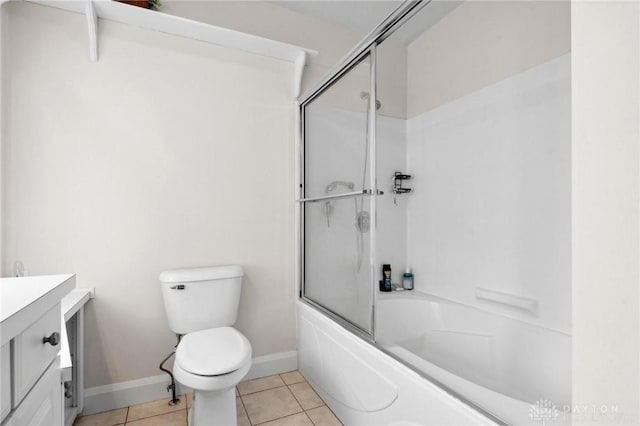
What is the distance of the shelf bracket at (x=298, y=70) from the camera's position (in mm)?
2180

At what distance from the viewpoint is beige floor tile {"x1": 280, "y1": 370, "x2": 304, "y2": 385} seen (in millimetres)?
2139

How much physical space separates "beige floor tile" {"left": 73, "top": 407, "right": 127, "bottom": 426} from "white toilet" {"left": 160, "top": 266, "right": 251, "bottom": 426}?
428mm

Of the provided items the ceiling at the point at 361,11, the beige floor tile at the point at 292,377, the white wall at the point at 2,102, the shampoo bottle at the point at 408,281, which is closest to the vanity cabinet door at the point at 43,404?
the white wall at the point at 2,102

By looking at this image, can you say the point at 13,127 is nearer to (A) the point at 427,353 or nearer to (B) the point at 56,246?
(B) the point at 56,246

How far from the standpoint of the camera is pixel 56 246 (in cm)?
173

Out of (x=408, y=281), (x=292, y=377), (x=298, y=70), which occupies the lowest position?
(x=292, y=377)

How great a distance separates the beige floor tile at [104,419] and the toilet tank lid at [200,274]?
73cm

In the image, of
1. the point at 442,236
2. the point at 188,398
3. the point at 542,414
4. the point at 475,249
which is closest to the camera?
the point at 542,414

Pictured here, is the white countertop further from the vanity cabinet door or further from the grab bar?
the grab bar

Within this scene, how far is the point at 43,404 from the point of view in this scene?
2.53 ft

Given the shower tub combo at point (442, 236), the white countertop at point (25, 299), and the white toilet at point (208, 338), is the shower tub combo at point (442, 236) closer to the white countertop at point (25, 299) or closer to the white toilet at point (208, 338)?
the white toilet at point (208, 338)

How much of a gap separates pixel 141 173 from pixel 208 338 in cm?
99

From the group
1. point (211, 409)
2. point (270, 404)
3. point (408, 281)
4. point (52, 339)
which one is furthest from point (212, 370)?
point (408, 281)

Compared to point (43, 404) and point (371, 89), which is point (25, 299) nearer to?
point (43, 404)
